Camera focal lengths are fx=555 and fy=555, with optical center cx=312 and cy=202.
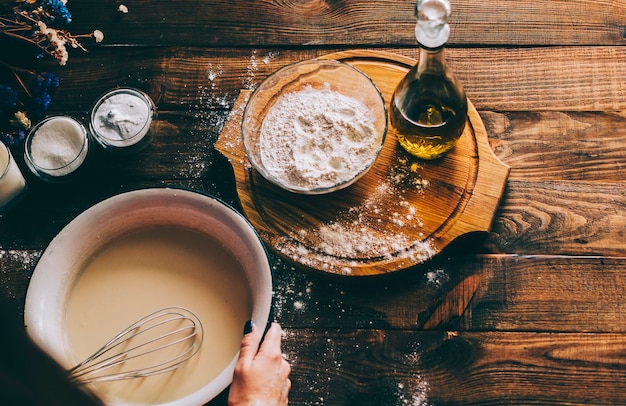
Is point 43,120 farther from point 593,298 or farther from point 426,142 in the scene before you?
point 593,298

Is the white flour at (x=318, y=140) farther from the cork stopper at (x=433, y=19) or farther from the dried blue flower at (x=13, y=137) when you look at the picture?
the dried blue flower at (x=13, y=137)

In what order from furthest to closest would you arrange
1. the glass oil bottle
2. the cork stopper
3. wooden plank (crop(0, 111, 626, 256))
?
wooden plank (crop(0, 111, 626, 256)) → the glass oil bottle → the cork stopper

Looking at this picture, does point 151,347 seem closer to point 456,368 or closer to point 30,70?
point 456,368

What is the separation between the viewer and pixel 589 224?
0.96 metres

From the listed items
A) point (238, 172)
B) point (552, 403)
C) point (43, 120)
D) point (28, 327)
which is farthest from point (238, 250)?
point (552, 403)

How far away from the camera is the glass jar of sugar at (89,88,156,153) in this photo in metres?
0.98

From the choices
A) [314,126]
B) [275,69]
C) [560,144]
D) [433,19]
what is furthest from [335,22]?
[560,144]

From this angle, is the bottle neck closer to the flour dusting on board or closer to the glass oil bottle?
the glass oil bottle

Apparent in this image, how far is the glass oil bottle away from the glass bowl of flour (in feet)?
0.11

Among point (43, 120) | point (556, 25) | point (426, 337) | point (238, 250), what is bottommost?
point (43, 120)

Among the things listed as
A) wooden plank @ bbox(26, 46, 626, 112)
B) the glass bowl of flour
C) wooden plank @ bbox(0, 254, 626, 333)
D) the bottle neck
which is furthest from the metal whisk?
the bottle neck

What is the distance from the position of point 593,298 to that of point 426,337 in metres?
0.29

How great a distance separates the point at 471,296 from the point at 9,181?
807 mm

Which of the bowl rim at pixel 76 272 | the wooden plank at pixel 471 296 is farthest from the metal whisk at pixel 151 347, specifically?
the wooden plank at pixel 471 296
